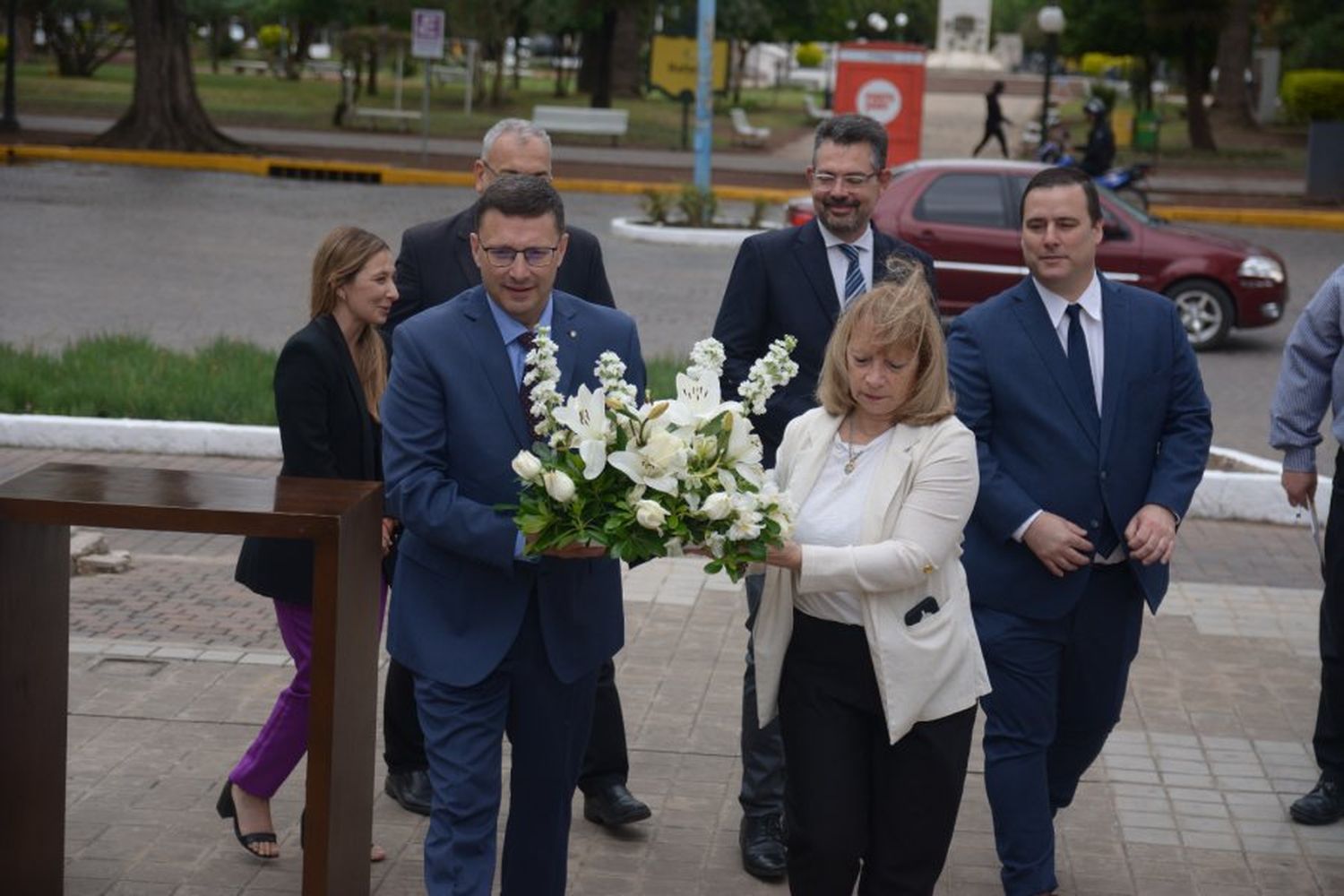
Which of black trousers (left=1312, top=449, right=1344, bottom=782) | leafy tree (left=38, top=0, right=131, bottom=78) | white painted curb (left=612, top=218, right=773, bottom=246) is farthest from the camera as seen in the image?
leafy tree (left=38, top=0, right=131, bottom=78)

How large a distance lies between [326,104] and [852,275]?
42062 mm

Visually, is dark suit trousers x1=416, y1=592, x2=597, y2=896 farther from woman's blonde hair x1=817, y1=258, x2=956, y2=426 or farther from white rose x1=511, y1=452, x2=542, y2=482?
woman's blonde hair x1=817, y1=258, x2=956, y2=426

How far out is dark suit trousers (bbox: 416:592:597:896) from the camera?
4.32 m

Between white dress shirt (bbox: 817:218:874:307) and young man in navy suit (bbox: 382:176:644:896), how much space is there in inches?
50.4

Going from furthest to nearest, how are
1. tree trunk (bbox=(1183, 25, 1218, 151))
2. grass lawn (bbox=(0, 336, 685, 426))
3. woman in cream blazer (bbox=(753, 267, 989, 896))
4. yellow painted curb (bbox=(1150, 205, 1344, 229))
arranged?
tree trunk (bbox=(1183, 25, 1218, 151))
yellow painted curb (bbox=(1150, 205, 1344, 229))
grass lawn (bbox=(0, 336, 685, 426))
woman in cream blazer (bbox=(753, 267, 989, 896))

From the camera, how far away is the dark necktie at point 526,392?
4.33m

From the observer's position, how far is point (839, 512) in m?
4.26

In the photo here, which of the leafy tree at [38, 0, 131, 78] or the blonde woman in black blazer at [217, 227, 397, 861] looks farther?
the leafy tree at [38, 0, 131, 78]

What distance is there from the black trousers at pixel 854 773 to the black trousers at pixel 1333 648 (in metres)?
2.07

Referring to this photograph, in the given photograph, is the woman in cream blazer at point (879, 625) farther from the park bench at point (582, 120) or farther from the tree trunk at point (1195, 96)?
the tree trunk at point (1195, 96)

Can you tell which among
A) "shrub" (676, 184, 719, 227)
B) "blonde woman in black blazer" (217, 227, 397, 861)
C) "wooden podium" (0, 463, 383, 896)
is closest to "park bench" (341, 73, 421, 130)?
"shrub" (676, 184, 719, 227)

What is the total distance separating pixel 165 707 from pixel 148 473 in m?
2.13

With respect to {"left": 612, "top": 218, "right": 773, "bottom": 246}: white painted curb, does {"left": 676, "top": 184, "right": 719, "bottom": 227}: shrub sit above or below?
above

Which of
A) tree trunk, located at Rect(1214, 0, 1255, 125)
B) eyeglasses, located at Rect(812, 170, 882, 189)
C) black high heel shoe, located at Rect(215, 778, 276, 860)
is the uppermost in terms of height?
tree trunk, located at Rect(1214, 0, 1255, 125)
